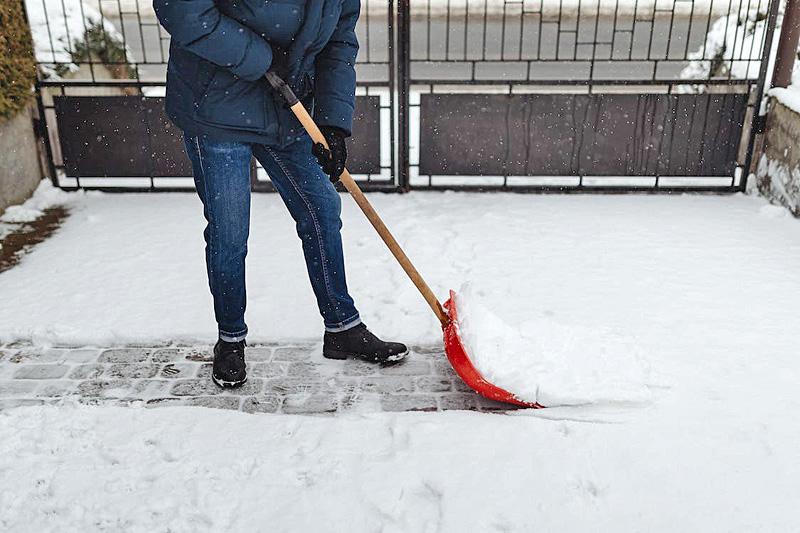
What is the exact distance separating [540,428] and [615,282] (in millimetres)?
1657

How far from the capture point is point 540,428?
2.68m

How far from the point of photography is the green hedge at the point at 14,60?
5.09 meters

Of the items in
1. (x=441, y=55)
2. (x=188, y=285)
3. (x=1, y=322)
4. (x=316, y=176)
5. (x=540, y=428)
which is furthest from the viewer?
(x=441, y=55)

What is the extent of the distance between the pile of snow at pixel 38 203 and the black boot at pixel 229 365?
2936mm

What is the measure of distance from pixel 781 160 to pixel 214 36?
4.56 metres

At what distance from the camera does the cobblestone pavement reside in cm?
292

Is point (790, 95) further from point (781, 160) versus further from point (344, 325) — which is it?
point (344, 325)

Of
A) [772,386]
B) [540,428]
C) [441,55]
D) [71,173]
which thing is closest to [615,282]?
[772,386]

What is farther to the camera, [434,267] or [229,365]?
[434,267]

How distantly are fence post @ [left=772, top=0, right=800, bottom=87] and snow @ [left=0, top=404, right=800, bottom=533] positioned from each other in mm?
3560

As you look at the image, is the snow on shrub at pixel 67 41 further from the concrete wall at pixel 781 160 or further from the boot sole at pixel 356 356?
the concrete wall at pixel 781 160

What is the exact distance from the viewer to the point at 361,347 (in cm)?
320

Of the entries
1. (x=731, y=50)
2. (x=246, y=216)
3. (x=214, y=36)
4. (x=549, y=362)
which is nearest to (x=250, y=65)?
(x=214, y=36)

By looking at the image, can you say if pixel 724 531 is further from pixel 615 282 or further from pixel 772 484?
pixel 615 282
